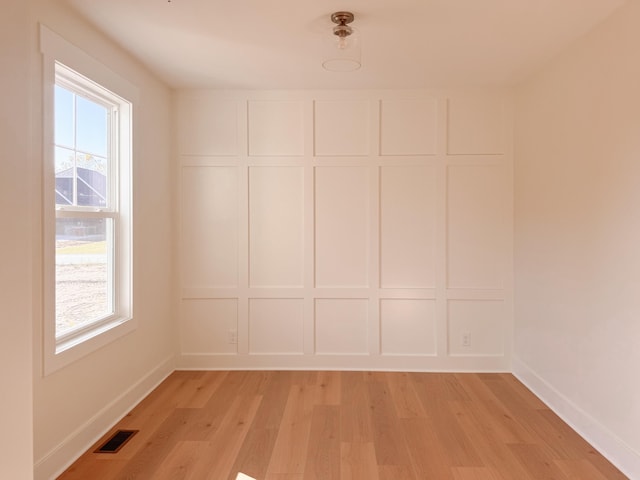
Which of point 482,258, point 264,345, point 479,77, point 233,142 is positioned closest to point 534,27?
point 479,77

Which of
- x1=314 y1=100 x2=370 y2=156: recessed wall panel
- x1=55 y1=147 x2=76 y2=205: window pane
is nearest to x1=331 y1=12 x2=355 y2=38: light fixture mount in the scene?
x1=314 y1=100 x2=370 y2=156: recessed wall panel

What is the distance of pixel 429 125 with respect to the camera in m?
3.54

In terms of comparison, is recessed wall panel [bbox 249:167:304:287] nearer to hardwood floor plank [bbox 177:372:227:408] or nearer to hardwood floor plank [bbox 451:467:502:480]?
hardwood floor plank [bbox 177:372:227:408]

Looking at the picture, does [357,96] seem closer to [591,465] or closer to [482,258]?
[482,258]

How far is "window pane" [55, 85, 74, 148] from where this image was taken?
2213 millimetres

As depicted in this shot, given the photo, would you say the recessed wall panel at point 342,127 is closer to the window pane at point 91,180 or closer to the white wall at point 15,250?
the window pane at point 91,180

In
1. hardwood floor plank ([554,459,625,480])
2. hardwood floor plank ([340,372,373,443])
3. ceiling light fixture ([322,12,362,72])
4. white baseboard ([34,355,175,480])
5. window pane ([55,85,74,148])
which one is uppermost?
ceiling light fixture ([322,12,362,72])

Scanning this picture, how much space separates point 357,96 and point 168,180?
1.82 meters

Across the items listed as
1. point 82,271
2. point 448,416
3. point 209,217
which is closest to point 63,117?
point 82,271

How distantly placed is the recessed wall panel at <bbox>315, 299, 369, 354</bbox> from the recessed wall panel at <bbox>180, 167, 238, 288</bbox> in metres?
0.86

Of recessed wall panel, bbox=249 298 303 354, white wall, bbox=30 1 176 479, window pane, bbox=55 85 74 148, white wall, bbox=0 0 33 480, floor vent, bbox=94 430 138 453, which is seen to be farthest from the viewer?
recessed wall panel, bbox=249 298 303 354

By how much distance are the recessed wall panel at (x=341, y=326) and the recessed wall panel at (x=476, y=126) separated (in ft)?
5.36

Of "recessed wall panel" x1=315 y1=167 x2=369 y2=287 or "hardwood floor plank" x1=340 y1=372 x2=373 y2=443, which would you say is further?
"recessed wall panel" x1=315 y1=167 x2=369 y2=287

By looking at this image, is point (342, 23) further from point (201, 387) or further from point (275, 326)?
point (201, 387)
